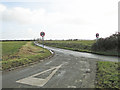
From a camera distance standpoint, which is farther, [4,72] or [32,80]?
[4,72]

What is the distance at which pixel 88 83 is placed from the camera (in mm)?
4270

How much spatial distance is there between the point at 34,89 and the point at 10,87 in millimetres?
1087

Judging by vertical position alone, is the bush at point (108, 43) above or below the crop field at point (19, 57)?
above

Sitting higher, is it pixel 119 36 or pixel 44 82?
pixel 119 36

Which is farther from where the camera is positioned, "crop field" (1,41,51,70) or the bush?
the bush

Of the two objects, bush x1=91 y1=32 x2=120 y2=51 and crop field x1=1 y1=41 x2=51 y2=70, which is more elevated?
bush x1=91 y1=32 x2=120 y2=51

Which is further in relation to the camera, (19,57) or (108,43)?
(108,43)

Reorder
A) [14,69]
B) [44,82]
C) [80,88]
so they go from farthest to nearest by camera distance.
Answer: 1. [14,69]
2. [44,82]
3. [80,88]

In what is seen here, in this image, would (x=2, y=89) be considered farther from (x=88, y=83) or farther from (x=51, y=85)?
(x=88, y=83)

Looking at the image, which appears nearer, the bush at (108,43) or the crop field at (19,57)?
the crop field at (19,57)

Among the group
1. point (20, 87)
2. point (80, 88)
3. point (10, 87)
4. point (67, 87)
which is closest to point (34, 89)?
point (20, 87)

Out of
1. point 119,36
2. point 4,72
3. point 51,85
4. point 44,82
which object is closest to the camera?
point 51,85

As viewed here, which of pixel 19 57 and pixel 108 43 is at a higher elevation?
pixel 108 43

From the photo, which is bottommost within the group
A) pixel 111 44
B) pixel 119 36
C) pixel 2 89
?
pixel 2 89
